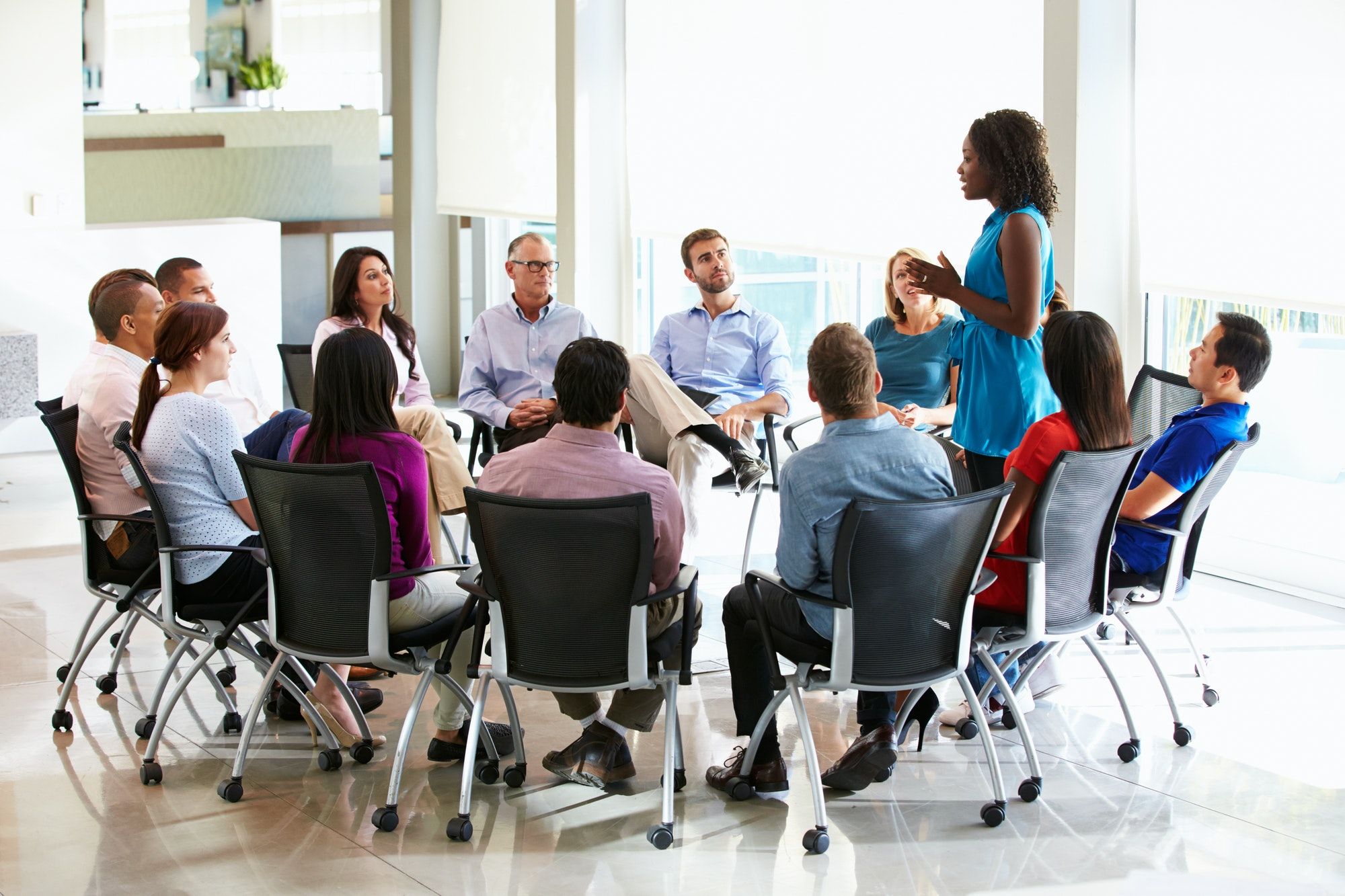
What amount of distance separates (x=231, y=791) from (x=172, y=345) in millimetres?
1143

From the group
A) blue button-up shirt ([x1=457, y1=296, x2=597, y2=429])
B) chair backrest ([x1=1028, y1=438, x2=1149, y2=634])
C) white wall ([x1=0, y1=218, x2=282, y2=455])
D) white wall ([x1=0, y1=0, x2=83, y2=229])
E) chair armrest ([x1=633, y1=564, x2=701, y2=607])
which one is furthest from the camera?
white wall ([x1=0, y1=0, x2=83, y2=229])

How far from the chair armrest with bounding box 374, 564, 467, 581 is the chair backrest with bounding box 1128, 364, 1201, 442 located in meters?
2.17

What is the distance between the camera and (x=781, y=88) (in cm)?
675

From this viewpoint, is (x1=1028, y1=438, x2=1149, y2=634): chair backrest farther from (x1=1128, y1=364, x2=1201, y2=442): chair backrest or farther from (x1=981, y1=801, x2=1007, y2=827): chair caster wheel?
(x1=1128, y1=364, x2=1201, y2=442): chair backrest

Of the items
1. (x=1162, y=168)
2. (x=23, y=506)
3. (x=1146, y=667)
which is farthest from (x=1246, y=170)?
(x=23, y=506)

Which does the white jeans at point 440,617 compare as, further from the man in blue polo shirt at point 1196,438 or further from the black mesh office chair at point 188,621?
the man in blue polo shirt at point 1196,438

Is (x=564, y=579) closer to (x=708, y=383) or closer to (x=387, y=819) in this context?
(x=387, y=819)

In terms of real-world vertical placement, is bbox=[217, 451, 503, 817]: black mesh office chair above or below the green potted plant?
below

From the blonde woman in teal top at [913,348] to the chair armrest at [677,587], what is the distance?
2017 mm

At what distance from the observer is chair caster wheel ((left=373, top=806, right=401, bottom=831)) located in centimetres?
304

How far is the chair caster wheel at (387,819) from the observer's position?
3041 millimetres

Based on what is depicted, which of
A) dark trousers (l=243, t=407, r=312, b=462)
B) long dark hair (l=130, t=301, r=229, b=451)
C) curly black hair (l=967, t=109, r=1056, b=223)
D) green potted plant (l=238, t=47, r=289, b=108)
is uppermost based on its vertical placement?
green potted plant (l=238, t=47, r=289, b=108)

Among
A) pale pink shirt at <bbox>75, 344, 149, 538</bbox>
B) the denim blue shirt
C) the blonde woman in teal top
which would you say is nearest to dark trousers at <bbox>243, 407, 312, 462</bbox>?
pale pink shirt at <bbox>75, 344, 149, 538</bbox>

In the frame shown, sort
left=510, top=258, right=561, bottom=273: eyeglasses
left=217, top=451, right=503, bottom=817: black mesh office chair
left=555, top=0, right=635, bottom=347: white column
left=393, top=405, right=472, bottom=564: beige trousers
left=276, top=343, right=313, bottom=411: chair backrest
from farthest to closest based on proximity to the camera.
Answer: left=555, top=0, right=635, bottom=347: white column, left=276, top=343, right=313, bottom=411: chair backrest, left=510, top=258, right=561, bottom=273: eyeglasses, left=393, top=405, right=472, bottom=564: beige trousers, left=217, top=451, right=503, bottom=817: black mesh office chair
